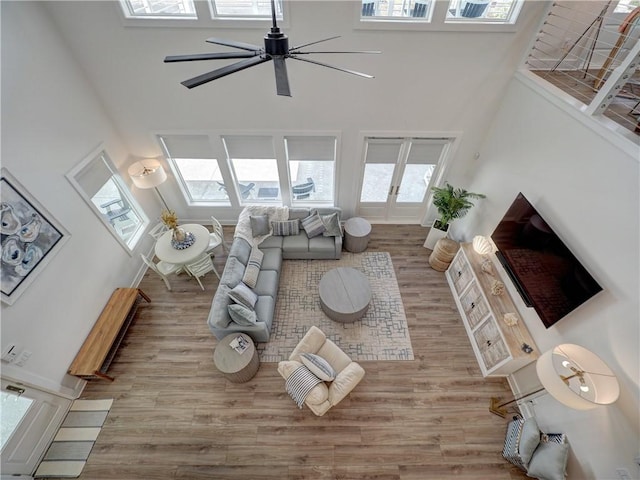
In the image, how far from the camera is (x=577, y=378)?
2760 millimetres

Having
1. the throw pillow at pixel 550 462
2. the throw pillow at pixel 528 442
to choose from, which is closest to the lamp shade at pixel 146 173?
the throw pillow at pixel 528 442

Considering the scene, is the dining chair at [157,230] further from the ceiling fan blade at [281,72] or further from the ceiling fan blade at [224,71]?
the ceiling fan blade at [281,72]

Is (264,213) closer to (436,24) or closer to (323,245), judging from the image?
(323,245)

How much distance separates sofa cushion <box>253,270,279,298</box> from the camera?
15.5 feet

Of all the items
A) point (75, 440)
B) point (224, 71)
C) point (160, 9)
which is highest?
point (160, 9)

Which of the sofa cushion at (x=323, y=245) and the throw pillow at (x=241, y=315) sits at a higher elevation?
the throw pillow at (x=241, y=315)

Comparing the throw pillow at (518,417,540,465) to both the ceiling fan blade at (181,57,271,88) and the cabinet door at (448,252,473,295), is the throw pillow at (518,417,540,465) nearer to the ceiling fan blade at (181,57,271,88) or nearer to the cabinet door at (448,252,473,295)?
the cabinet door at (448,252,473,295)

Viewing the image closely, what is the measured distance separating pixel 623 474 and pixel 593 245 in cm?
213

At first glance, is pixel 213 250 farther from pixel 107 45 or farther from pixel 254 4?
pixel 254 4

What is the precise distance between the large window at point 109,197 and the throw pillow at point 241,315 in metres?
2.63

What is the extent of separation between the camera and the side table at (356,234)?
553 centimetres

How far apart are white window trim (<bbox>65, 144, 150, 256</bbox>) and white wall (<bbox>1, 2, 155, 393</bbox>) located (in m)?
0.07

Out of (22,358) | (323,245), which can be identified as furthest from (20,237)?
(323,245)

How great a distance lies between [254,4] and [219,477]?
19.6ft
